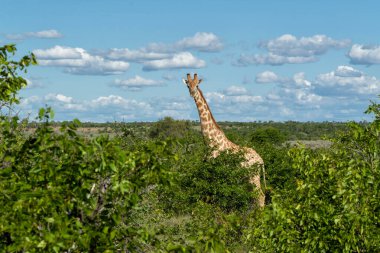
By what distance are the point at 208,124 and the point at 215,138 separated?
3.90ft

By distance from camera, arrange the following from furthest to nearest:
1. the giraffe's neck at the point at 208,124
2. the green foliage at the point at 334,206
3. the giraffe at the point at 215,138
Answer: the giraffe's neck at the point at 208,124 → the giraffe at the point at 215,138 → the green foliage at the point at 334,206

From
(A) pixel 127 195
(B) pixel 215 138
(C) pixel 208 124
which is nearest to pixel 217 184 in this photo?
(B) pixel 215 138

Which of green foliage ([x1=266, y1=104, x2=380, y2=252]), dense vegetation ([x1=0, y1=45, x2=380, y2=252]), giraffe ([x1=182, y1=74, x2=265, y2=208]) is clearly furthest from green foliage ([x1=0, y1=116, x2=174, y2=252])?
giraffe ([x1=182, y1=74, x2=265, y2=208])

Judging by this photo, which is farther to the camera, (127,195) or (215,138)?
(215,138)

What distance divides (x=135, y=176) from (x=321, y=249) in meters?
4.60

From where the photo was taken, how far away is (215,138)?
28.9m

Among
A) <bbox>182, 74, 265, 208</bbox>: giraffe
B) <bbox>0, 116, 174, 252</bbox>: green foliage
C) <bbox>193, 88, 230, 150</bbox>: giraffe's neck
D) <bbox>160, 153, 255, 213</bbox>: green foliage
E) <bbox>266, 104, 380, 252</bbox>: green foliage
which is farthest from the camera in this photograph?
<bbox>193, 88, 230, 150</bbox>: giraffe's neck

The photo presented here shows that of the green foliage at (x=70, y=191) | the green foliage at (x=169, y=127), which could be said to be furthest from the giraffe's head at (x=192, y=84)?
the green foliage at (x=169, y=127)

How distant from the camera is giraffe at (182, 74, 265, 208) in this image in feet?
86.6

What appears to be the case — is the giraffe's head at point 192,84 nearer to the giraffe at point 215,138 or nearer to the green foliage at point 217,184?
the giraffe at point 215,138

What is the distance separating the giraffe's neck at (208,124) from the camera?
28578 millimetres

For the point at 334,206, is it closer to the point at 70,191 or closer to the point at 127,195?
the point at 127,195

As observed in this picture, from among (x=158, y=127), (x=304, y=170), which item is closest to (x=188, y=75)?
(x=304, y=170)

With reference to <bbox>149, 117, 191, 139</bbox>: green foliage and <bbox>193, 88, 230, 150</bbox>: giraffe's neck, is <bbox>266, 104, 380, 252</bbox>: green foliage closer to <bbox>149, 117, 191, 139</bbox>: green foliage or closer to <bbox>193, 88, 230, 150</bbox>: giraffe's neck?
<bbox>193, 88, 230, 150</bbox>: giraffe's neck
